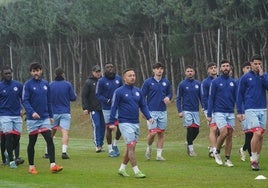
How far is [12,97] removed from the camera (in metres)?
20.1

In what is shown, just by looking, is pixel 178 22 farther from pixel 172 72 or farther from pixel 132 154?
pixel 132 154

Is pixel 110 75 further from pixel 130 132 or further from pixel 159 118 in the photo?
pixel 130 132

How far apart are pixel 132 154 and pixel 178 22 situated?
29.2m

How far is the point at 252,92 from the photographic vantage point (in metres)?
18.3

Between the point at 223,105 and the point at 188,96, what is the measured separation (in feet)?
11.1

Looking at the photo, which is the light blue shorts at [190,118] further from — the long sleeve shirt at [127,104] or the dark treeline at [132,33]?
the dark treeline at [132,33]

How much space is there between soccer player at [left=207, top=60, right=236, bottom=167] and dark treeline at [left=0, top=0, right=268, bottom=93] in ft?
65.0

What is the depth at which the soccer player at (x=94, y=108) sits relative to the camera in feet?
79.8

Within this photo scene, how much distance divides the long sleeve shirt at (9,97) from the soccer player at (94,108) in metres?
4.34

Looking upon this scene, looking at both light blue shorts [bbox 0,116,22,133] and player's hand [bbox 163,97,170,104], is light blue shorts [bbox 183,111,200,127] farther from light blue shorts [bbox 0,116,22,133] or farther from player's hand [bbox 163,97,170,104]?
light blue shorts [bbox 0,116,22,133]

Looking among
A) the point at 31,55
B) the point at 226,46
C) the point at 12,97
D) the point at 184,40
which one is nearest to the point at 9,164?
the point at 12,97

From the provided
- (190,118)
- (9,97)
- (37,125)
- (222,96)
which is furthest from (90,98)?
(37,125)

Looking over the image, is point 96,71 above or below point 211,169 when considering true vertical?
above

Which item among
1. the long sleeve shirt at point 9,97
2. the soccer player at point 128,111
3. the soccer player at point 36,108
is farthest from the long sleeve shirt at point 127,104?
the long sleeve shirt at point 9,97
